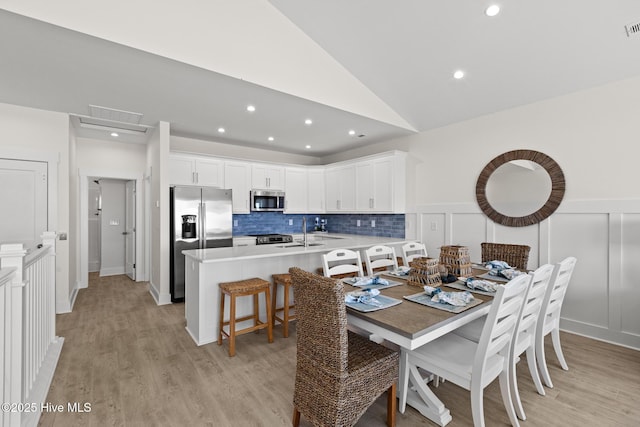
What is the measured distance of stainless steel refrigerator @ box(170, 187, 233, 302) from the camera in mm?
4285

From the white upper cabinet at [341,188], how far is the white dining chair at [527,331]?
349 cm

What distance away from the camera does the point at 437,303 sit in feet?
5.90

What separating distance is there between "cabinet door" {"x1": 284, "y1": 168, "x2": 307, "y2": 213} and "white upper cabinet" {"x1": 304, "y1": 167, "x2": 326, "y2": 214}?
9 centimetres

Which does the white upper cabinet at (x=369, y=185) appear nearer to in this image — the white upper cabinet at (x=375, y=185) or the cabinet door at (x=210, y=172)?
the white upper cabinet at (x=375, y=185)

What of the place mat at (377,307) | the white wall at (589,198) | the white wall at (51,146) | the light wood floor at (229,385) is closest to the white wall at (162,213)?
the light wood floor at (229,385)

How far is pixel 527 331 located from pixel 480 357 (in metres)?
0.86

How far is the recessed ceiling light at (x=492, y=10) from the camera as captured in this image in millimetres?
2415

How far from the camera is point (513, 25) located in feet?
8.41

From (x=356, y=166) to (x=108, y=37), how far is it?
3.87 m

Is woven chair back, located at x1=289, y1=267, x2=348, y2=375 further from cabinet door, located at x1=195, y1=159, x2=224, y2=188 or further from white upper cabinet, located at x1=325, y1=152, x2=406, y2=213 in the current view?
cabinet door, located at x1=195, y1=159, x2=224, y2=188

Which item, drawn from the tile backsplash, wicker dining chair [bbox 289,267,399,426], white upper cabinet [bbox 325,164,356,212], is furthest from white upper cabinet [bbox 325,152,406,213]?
wicker dining chair [bbox 289,267,399,426]

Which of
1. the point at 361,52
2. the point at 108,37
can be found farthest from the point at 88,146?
the point at 361,52

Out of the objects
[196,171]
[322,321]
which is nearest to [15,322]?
→ [322,321]

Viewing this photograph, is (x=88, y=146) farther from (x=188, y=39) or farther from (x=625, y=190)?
(x=625, y=190)
